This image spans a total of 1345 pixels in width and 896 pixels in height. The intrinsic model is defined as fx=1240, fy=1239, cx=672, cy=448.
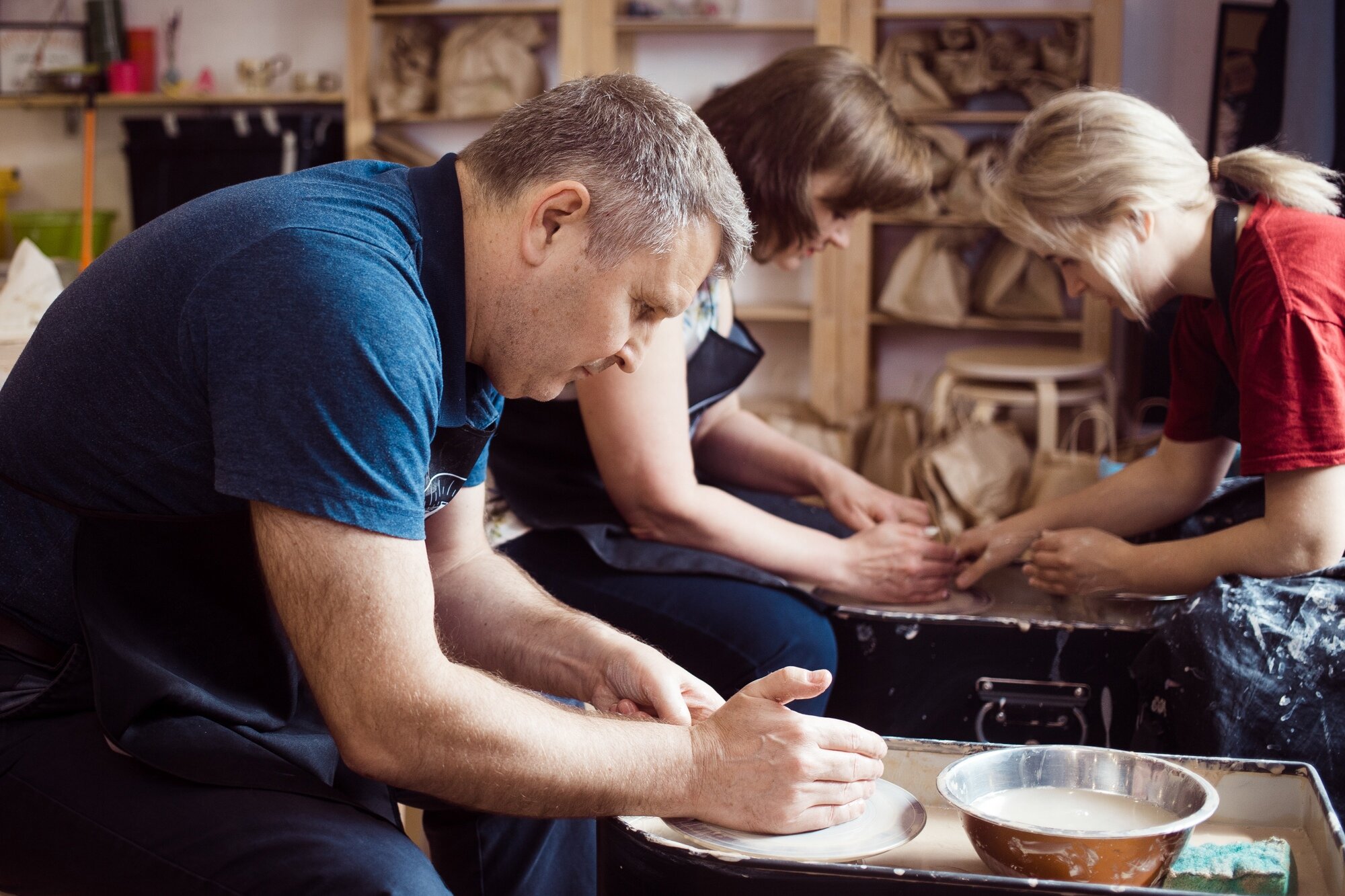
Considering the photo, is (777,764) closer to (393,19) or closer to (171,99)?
(393,19)

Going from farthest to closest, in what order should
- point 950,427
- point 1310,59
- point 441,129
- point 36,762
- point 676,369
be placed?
point 441,129, point 950,427, point 1310,59, point 676,369, point 36,762

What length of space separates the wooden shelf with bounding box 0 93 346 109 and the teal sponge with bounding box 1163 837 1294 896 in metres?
4.22

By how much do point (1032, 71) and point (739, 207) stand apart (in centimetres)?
332

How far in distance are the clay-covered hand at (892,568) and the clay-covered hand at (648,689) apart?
64cm

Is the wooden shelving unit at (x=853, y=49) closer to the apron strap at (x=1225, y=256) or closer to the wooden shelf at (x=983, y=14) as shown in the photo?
the wooden shelf at (x=983, y=14)

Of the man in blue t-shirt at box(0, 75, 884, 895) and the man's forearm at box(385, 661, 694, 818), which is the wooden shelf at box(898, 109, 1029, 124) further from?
the man's forearm at box(385, 661, 694, 818)

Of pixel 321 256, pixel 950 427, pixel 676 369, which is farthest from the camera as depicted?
pixel 950 427

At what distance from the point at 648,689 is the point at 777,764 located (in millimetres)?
182

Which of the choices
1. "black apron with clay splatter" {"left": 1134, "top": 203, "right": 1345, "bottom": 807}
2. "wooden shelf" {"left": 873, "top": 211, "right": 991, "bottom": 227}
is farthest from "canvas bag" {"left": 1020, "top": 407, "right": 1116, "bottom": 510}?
"black apron with clay splatter" {"left": 1134, "top": 203, "right": 1345, "bottom": 807}

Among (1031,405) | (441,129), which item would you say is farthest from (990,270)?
(441,129)

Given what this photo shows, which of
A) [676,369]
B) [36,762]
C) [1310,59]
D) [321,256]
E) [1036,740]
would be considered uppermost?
[1310,59]

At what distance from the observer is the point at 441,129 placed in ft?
15.9

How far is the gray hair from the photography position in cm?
107

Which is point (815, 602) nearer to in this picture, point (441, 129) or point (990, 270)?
point (990, 270)
